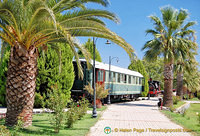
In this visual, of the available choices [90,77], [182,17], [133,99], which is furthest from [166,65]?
[133,99]

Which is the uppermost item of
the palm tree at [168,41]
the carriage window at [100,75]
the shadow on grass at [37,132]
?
the palm tree at [168,41]

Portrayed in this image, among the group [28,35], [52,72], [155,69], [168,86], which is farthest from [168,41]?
[155,69]

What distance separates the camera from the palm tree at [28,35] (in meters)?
7.77

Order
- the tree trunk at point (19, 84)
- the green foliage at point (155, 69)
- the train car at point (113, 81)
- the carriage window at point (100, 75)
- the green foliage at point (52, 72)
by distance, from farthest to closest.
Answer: the green foliage at point (155, 69) < the carriage window at point (100, 75) < the train car at point (113, 81) < the green foliage at point (52, 72) < the tree trunk at point (19, 84)

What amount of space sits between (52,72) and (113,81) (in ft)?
24.2

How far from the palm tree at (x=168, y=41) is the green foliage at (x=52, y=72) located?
26.1ft

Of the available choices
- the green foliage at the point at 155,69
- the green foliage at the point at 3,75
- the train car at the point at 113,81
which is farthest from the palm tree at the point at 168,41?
the green foliage at the point at 155,69

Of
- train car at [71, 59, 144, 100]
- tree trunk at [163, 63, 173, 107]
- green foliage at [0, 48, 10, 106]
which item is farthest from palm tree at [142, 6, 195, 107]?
green foliage at [0, 48, 10, 106]

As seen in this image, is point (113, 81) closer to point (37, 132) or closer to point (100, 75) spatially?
point (100, 75)

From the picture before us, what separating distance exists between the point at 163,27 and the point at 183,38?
2.22 meters

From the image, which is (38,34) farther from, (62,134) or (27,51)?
(62,134)

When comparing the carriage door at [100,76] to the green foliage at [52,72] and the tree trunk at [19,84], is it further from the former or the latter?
the tree trunk at [19,84]

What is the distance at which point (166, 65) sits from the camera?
2123 cm

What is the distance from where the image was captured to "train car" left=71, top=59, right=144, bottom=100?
19203 mm
